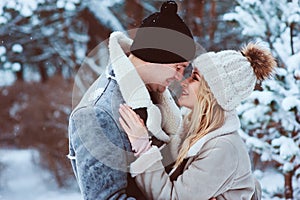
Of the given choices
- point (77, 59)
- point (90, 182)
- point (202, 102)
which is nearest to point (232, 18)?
point (77, 59)

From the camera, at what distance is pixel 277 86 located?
6.99 ft

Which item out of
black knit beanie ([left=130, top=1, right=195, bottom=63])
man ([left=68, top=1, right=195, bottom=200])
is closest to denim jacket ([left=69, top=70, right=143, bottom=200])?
man ([left=68, top=1, right=195, bottom=200])

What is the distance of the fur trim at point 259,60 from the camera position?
97 centimetres

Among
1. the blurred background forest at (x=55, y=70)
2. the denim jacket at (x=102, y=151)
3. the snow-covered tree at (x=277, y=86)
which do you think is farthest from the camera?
the blurred background forest at (x=55, y=70)

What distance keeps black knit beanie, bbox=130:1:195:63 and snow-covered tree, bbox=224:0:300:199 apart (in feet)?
4.10

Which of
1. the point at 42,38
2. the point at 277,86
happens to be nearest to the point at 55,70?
the point at 42,38

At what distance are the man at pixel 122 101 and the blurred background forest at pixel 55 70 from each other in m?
1.45

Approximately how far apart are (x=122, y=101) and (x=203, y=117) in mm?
156

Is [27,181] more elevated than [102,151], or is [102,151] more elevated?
[102,151]

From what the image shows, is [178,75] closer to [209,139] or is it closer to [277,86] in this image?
[209,139]

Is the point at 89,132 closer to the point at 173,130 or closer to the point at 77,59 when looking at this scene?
the point at 173,130

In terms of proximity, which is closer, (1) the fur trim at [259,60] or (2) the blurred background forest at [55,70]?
(1) the fur trim at [259,60]

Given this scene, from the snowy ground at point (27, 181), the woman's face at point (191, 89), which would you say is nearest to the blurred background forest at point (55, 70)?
the snowy ground at point (27, 181)

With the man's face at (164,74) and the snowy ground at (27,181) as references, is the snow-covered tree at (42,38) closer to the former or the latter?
the snowy ground at (27,181)
